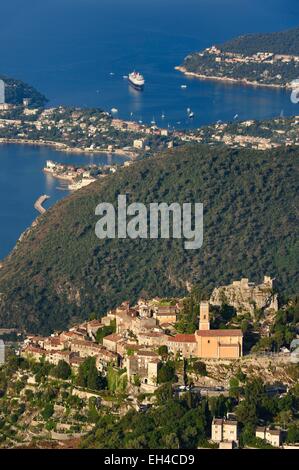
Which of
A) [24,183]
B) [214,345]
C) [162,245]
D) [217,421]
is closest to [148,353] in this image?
[214,345]

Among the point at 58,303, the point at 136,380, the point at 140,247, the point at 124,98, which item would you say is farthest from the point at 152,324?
the point at 124,98

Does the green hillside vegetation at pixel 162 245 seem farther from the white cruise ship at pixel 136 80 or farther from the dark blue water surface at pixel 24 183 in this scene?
the white cruise ship at pixel 136 80

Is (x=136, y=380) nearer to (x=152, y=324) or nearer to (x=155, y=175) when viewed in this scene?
(x=152, y=324)

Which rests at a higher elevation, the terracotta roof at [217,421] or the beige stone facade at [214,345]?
the beige stone facade at [214,345]

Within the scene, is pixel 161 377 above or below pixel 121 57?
below

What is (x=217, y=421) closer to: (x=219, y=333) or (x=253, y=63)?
(x=219, y=333)

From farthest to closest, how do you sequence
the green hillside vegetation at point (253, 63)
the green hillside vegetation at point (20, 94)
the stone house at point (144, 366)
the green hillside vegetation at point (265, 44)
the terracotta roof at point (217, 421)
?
the green hillside vegetation at point (265, 44) < the green hillside vegetation at point (253, 63) < the green hillside vegetation at point (20, 94) < the stone house at point (144, 366) < the terracotta roof at point (217, 421)

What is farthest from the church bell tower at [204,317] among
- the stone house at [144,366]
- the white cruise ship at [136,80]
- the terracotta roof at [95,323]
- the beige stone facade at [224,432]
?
the white cruise ship at [136,80]
